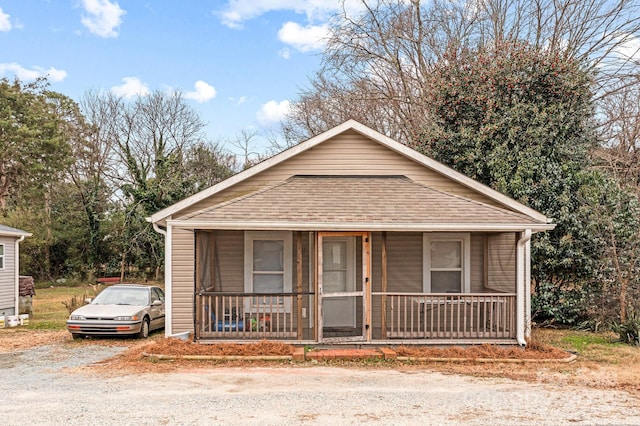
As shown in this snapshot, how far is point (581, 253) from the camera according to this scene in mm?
14492

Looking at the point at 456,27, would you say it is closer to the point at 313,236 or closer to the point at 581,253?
the point at 581,253

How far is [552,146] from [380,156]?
548 centimetres

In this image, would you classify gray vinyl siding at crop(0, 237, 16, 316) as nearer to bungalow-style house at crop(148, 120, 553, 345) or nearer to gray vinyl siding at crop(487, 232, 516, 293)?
bungalow-style house at crop(148, 120, 553, 345)

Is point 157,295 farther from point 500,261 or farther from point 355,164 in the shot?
point 500,261

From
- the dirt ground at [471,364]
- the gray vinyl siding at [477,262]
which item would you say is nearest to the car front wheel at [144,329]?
the dirt ground at [471,364]

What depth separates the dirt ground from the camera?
9191mm

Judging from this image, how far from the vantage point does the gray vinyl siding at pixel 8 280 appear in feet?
58.5

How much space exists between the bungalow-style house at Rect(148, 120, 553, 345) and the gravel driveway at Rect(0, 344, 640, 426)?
6.38 ft

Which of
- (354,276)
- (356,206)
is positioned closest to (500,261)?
(354,276)

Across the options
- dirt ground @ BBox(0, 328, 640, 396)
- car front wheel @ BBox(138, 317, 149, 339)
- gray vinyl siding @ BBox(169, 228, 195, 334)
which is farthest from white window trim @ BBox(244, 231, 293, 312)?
car front wheel @ BBox(138, 317, 149, 339)

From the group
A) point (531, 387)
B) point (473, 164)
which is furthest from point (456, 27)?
point (531, 387)

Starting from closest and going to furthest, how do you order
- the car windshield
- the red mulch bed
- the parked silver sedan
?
the red mulch bed < the parked silver sedan < the car windshield

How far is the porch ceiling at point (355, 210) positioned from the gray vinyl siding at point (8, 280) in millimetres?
10428

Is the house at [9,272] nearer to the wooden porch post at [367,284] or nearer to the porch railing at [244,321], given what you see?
the porch railing at [244,321]
